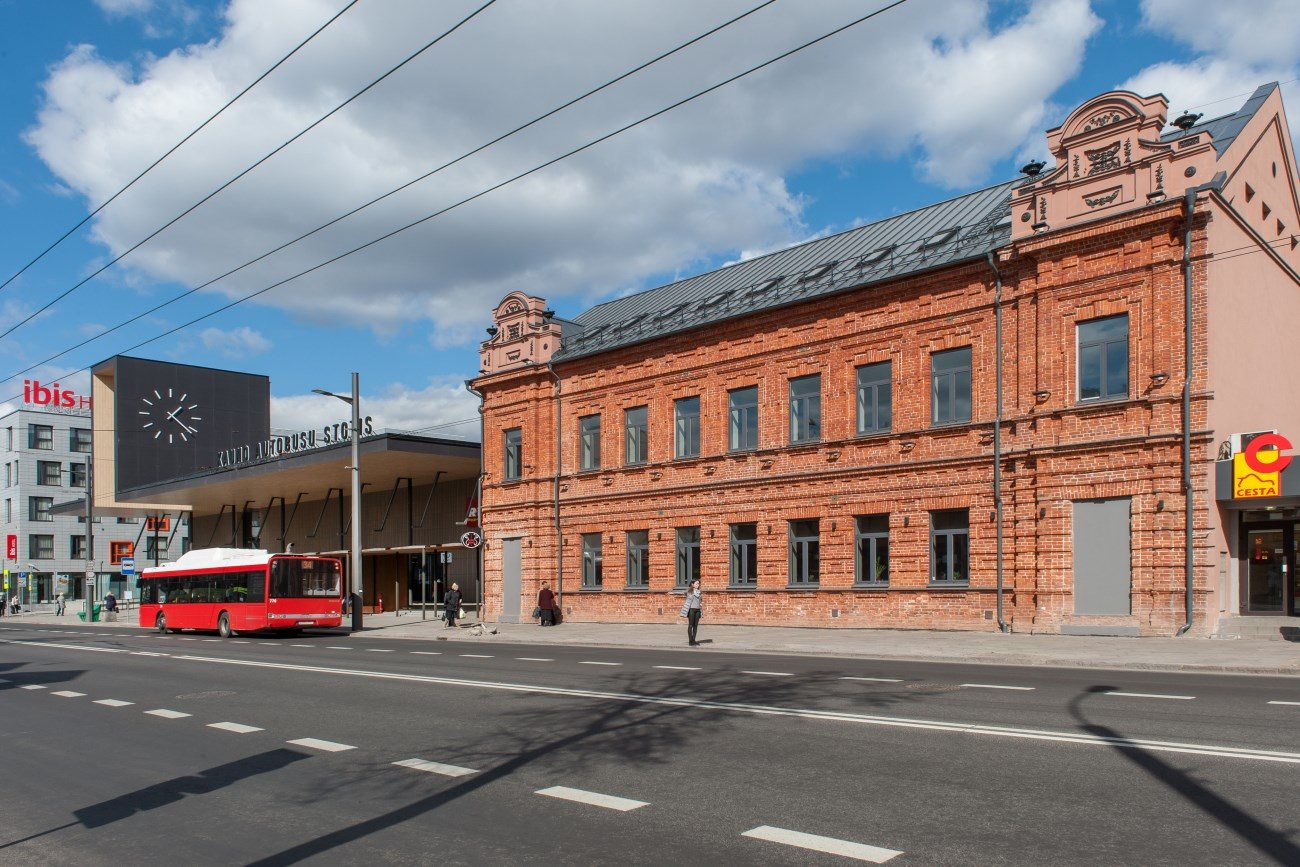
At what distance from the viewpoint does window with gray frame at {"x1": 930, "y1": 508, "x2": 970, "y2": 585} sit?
24984 millimetres

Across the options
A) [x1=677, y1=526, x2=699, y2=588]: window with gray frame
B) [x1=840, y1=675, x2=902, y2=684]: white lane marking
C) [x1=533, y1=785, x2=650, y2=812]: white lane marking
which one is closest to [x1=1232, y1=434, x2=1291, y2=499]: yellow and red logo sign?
[x1=840, y1=675, x2=902, y2=684]: white lane marking

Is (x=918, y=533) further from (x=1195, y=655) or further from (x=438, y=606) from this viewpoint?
(x=438, y=606)

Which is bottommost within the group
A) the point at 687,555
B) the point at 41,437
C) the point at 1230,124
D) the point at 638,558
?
the point at 638,558

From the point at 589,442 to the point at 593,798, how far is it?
89.7ft

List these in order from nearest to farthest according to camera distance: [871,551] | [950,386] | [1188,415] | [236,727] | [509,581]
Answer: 1. [236,727]
2. [1188,415]
3. [950,386]
4. [871,551]
5. [509,581]

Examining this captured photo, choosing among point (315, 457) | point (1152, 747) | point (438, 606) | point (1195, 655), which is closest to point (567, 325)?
point (315, 457)

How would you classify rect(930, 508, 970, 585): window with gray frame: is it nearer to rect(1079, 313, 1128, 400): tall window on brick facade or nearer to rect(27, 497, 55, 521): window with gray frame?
rect(1079, 313, 1128, 400): tall window on brick facade

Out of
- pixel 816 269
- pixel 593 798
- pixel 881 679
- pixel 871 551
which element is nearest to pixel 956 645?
pixel 871 551

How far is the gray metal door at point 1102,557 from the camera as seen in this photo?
2197 cm

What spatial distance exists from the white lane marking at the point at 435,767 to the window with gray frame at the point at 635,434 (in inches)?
942

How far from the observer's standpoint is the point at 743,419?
3027 cm

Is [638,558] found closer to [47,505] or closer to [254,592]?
[254,592]

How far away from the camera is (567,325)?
38844mm

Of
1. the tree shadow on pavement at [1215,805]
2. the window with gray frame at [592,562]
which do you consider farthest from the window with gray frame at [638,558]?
the tree shadow on pavement at [1215,805]
